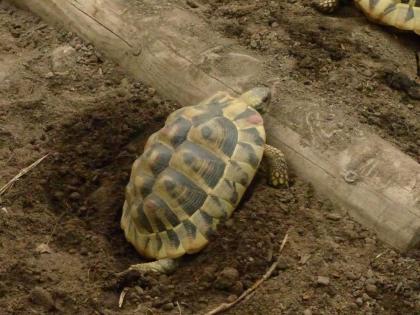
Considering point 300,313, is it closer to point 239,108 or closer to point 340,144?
point 340,144

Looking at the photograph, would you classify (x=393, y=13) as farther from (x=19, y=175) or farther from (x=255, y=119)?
(x=19, y=175)

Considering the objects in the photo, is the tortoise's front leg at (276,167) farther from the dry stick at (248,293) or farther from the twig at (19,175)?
the twig at (19,175)

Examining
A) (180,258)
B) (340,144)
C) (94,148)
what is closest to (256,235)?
(180,258)

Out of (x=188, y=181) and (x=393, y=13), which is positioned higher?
(x=393, y=13)

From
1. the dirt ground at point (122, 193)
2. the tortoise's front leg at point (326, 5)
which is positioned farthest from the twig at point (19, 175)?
the tortoise's front leg at point (326, 5)

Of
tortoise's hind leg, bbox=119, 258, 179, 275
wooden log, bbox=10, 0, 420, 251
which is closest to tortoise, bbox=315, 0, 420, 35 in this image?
wooden log, bbox=10, 0, 420, 251

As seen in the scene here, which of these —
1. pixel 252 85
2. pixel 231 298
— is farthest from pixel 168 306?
pixel 252 85
